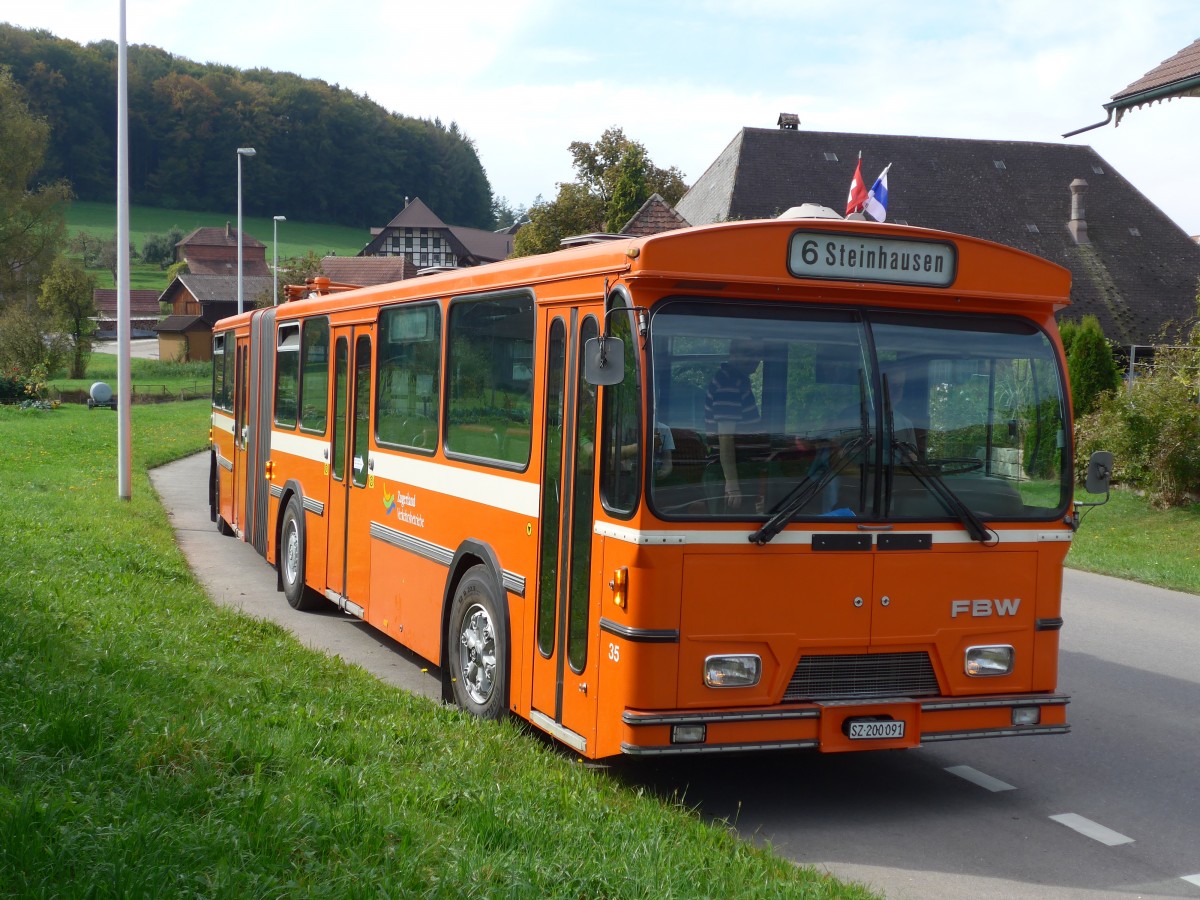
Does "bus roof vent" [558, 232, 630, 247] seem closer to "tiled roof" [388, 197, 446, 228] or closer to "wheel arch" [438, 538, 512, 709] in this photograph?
"wheel arch" [438, 538, 512, 709]

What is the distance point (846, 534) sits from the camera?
6.35 meters

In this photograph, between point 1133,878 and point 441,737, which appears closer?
point 1133,878

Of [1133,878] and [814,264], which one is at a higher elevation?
[814,264]

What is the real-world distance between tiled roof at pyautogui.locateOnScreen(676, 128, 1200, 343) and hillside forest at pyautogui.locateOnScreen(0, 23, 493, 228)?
81093mm

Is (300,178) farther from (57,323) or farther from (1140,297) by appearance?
(1140,297)

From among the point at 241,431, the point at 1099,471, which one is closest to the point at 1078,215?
the point at 241,431

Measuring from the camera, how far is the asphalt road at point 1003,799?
5762mm

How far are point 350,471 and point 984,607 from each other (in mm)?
5792

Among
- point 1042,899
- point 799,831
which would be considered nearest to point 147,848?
point 799,831

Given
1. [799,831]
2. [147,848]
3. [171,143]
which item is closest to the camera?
[147,848]

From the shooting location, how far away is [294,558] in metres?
12.6

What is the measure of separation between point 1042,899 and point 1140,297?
4351cm

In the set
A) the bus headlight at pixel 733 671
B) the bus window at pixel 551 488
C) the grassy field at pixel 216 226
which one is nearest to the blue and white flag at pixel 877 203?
the bus window at pixel 551 488

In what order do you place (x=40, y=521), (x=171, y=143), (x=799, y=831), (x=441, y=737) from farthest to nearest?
(x=171, y=143) < (x=40, y=521) < (x=441, y=737) < (x=799, y=831)
